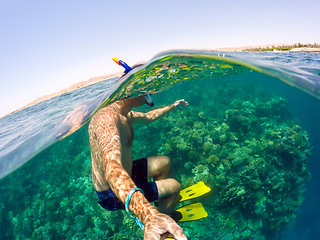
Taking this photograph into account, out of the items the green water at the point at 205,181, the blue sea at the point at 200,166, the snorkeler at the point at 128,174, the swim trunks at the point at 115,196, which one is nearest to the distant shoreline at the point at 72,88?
the blue sea at the point at 200,166

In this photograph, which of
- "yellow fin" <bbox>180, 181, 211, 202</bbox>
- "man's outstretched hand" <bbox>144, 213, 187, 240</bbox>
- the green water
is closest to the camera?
"man's outstretched hand" <bbox>144, 213, 187, 240</bbox>

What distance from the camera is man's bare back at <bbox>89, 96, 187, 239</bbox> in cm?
153

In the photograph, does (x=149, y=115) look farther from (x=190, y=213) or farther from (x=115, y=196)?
(x=190, y=213)

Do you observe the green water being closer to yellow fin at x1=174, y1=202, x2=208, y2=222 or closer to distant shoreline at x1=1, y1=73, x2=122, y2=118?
yellow fin at x1=174, y1=202, x2=208, y2=222

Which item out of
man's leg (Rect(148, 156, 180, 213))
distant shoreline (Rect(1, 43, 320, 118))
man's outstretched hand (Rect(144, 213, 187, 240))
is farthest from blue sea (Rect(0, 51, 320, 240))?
man's outstretched hand (Rect(144, 213, 187, 240))

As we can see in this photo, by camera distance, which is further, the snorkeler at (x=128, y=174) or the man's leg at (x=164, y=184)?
the man's leg at (x=164, y=184)

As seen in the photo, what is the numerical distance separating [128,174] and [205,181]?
529 centimetres

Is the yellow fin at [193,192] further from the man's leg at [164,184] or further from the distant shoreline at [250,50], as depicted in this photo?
the distant shoreline at [250,50]

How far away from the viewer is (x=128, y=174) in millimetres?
2254

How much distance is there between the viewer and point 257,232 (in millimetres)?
6684

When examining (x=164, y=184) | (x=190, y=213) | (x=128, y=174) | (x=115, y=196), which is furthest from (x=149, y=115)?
(x=128, y=174)

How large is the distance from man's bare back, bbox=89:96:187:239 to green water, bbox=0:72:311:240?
9.39 feet

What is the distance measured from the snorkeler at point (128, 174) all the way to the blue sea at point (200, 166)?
7.04ft

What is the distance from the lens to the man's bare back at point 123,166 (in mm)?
1534
